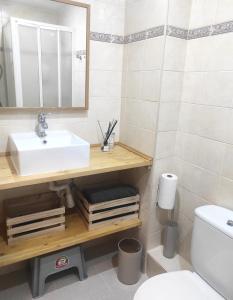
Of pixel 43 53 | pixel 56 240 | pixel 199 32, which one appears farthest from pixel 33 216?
pixel 199 32

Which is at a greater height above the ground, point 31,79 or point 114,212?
point 31,79

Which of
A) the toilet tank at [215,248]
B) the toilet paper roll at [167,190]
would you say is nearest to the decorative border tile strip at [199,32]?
the toilet paper roll at [167,190]

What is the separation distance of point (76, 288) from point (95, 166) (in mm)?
931

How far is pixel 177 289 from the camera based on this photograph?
4.06 ft

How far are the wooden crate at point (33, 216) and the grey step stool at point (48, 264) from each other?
18 centimetres

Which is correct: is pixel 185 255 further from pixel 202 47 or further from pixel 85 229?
pixel 202 47

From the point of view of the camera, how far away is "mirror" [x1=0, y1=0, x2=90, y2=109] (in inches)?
57.2

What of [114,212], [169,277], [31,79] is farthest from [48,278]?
[31,79]

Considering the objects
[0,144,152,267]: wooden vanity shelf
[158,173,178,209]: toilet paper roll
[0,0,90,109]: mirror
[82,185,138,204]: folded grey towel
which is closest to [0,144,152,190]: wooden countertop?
[0,144,152,267]: wooden vanity shelf

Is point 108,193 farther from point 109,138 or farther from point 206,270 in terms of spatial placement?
point 206,270

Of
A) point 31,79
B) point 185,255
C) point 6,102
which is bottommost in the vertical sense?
point 185,255

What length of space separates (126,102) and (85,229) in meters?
0.98

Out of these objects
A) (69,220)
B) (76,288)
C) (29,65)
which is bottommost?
(76,288)

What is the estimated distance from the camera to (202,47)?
146 centimetres
